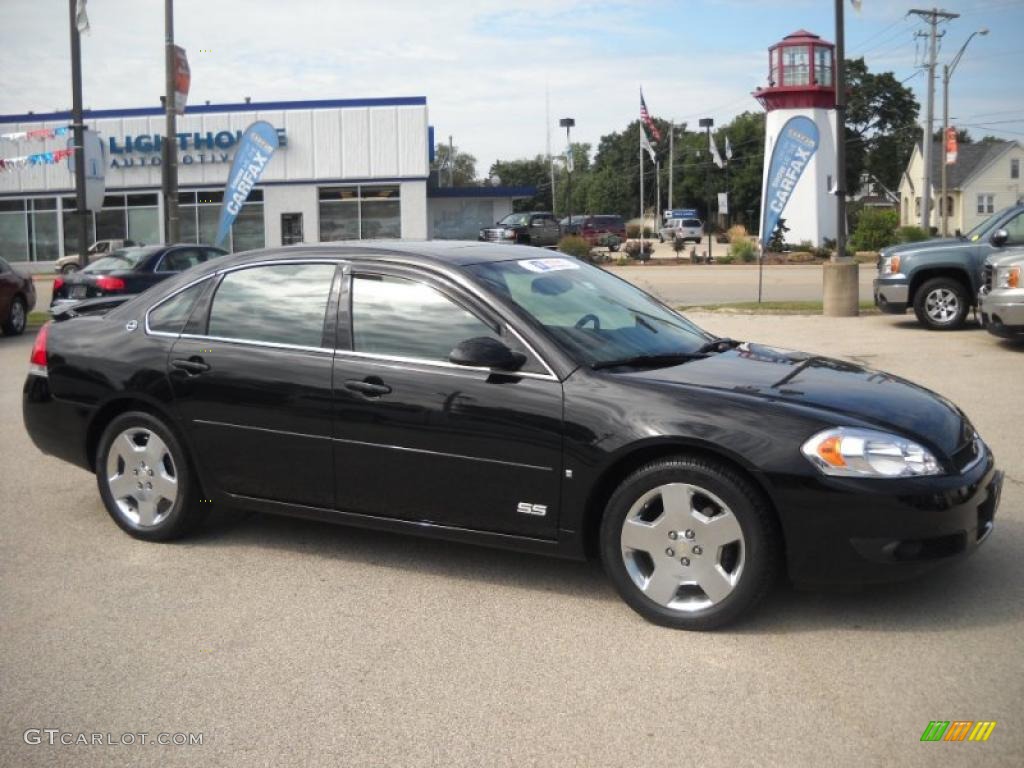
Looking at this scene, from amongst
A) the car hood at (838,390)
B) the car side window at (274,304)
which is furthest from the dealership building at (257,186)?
the car hood at (838,390)

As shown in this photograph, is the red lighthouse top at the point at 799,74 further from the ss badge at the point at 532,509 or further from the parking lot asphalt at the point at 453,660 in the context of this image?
the ss badge at the point at 532,509

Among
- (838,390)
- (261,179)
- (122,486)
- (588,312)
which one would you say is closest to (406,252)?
(588,312)

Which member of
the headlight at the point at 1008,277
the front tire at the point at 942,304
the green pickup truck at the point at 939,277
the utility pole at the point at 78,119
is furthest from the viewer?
the utility pole at the point at 78,119

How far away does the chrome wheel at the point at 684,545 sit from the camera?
4457mm

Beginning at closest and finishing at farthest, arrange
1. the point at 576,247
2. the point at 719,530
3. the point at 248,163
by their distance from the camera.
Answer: the point at 719,530, the point at 248,163, the point at 576,247

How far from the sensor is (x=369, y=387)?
516 centimetres

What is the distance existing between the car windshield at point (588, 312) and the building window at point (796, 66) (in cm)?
4939

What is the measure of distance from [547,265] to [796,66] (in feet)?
165

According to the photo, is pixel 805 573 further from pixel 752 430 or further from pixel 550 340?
pixel 550 340

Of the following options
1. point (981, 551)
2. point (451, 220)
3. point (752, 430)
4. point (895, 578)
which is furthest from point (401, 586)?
point (451, 220)

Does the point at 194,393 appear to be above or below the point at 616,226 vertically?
below

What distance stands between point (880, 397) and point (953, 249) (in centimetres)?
1121

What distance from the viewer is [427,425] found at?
501 cm

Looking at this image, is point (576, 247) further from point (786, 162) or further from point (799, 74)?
point (786, 162)
